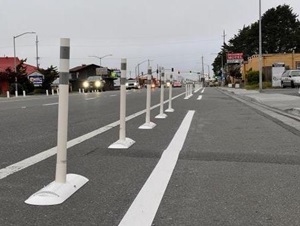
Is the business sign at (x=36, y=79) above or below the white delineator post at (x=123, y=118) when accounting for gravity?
above

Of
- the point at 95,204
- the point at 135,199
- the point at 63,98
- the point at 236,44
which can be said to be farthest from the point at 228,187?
the point at 236,44

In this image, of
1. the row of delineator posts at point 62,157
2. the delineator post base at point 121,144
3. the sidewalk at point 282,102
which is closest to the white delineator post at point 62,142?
the row of delineator posts at point 62,157

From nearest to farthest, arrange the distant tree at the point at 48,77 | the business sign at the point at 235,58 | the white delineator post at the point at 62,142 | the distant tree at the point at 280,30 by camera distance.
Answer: the white delineator post at the point at 62,142 → the distant tree at the point at 48,77 → the business sign at the point at 235,58 → the distant tree at the point at 280,30

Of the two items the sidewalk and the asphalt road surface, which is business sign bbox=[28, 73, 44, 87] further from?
the asphalt road surface

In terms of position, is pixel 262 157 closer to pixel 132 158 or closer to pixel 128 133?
pixel 132 158

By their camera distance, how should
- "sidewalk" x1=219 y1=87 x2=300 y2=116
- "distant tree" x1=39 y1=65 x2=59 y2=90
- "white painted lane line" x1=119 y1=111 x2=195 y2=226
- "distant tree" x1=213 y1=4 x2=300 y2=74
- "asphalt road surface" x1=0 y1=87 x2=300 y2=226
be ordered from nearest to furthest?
"white painted lane line" x1=119 y1=111 x2=195 y2=226
"asphalt road surface" x1=0 y1=87 x2=300 y2=226
"sidewalk" x1=219 y1=87 x2=300 y2=116
"distant tree" x1=39 y1=65 x2=59 y2=90
"distant tree" x1=213 y1=4 x2=300 y2=74

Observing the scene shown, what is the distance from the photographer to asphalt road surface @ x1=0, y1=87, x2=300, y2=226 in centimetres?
446

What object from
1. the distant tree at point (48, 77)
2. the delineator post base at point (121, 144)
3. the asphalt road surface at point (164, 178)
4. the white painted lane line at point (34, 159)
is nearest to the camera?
the asphalt road surface at point (164, 178)

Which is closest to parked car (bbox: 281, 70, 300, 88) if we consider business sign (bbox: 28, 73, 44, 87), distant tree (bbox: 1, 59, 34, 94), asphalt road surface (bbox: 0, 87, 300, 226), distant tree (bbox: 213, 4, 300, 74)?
asphalt road surface (bbox: 0, 87, 300, 226)

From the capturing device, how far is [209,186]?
18.4ft

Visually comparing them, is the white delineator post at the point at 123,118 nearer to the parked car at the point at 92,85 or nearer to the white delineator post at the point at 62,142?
the white delineator post at the point at 62,142

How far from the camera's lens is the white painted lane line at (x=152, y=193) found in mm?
4353

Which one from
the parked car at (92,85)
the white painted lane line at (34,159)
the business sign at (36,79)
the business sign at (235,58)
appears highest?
the business sign at (235,58)

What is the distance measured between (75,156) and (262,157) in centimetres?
304
